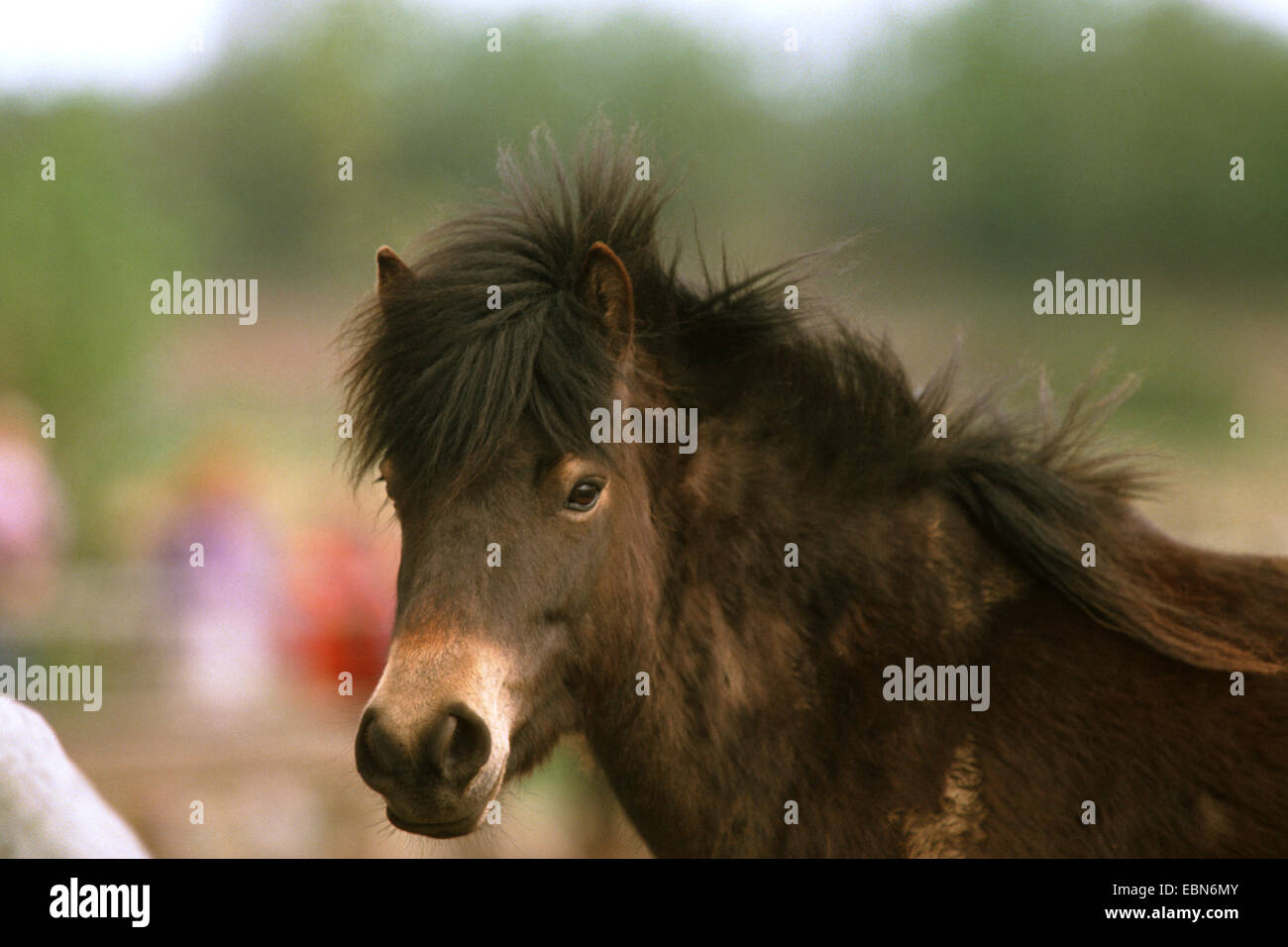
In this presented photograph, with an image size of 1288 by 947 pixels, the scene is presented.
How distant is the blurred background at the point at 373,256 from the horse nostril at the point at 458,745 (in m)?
0.74

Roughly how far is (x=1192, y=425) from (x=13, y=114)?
38.4 meters

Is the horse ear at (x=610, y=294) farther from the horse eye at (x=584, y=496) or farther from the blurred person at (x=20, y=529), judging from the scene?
the blurred person at (x=20, y=529)

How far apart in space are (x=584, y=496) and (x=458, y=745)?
28.3 inches

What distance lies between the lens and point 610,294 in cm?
334

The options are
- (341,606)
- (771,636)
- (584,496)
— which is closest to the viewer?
(584,496)

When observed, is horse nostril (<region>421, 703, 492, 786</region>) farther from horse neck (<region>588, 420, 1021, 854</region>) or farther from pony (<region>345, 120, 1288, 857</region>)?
horse neck (<region>588, 420, 1021, 854</region>)

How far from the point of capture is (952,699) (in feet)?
10.6

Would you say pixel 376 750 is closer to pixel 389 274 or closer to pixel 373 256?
pixel 389 274

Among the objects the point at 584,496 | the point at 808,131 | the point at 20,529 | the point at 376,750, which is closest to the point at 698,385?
the point at 584,496

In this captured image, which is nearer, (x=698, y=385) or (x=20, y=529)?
(x=698, y=385)

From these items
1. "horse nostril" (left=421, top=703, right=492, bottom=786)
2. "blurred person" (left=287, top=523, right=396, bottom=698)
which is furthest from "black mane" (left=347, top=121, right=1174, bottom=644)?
"blurred person" (left=287, top=523, right=396, bottom=698)

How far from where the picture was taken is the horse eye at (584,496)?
3.12 meters

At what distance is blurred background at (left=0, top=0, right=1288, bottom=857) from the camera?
36.0 feet
